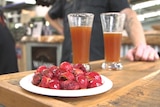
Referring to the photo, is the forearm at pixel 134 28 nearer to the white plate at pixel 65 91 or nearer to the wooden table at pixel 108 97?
the wooden table at pixel 108 97

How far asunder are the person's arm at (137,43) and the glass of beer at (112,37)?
0.24m

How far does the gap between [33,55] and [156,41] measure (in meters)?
1.81

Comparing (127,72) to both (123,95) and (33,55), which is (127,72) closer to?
(123,95)

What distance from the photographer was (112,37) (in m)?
0.98

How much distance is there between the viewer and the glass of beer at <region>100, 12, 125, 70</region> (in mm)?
953

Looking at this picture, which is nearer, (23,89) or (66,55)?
(23,89)

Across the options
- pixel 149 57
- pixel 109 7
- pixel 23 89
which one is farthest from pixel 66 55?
pixel 23 89

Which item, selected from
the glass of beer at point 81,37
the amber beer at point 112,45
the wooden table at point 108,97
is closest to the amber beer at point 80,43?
the glass of beer at point 81,37

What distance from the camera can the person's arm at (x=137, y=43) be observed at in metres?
1.18

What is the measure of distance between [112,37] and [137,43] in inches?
15.9

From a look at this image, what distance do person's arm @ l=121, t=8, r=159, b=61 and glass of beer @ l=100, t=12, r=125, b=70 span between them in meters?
0.24

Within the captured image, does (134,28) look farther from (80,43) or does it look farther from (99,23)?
(80,43)

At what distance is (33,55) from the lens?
10.5 feet

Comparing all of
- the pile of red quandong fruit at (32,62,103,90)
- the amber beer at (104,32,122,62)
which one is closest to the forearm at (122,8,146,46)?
the amber beer at (104,32,122,62)
